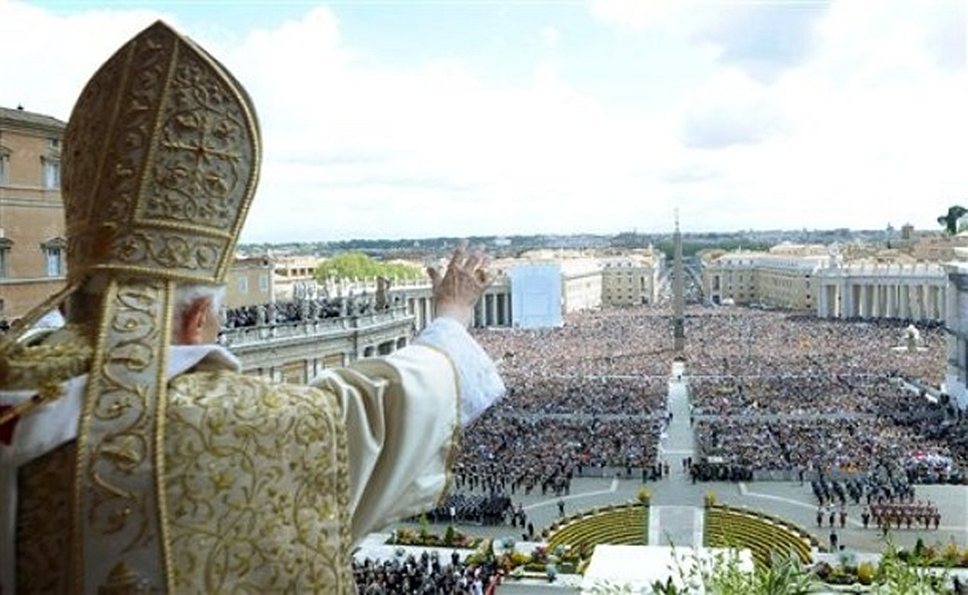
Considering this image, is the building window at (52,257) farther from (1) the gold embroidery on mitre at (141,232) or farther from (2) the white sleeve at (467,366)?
(1) the gold embroidery on mitre at (141,232)

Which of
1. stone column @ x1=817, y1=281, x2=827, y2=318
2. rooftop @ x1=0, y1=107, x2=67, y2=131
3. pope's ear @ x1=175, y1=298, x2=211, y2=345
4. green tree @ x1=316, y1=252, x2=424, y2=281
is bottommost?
stone column @ x1=817, y1=281, x2=827, y2=318

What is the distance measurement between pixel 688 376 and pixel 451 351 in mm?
53624

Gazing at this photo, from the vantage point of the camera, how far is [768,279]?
132 metres

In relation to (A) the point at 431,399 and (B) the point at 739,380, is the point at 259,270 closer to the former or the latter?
(B) the point at 739,380

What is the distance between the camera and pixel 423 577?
17703mm

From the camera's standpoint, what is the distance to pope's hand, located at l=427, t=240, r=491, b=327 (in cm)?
274

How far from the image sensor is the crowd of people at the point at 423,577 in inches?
665

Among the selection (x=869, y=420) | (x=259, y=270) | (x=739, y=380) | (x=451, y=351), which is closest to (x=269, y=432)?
(x=451, y=351)

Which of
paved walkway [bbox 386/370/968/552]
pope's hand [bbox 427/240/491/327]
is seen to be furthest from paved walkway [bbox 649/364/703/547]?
pope's hand [bbox 427/240/491/327]

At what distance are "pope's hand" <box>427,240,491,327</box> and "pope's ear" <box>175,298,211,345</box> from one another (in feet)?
2.45

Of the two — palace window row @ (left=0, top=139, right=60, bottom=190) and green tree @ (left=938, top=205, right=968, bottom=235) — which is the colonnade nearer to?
green tree @ (left=938, top=205, right=968, bottom=235)

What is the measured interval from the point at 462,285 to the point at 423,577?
15.7m

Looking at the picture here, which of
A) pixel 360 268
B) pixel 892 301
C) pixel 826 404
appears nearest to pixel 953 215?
pixel 826 404

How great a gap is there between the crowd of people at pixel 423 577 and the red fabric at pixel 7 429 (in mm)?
14363
